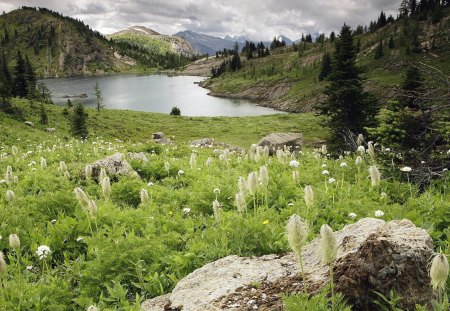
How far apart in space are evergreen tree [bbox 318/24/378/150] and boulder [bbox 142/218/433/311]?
28227 mm

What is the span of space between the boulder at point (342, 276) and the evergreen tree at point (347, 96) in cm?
2823

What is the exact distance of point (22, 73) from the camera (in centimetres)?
8175

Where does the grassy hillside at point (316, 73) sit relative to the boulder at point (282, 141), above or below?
above

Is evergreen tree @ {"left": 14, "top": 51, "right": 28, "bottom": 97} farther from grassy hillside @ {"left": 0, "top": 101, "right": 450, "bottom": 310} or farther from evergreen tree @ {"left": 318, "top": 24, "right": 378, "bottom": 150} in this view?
grassy hillside @ {"left": 0, "top": 101, "right": 450, "bottom": 310}

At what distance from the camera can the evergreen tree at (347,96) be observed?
33.4m

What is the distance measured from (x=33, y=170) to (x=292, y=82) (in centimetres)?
16124

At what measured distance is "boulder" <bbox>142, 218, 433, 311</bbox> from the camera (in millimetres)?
3693

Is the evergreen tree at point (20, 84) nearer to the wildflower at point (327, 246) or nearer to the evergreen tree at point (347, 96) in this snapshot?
the evergreen tree at point (347, 96)

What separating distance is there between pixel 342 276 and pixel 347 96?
107 ft

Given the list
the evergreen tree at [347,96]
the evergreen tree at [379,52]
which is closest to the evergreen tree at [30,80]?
the evergreen tree at [347,96]

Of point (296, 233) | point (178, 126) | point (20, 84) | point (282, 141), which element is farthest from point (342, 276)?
point (20, 84)

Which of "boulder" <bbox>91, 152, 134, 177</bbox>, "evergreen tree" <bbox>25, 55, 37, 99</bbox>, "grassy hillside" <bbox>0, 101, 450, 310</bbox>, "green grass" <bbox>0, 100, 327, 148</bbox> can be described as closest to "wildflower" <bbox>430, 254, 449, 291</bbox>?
"grassy hillside" <bbox>0, 101, 450, 310</bbox>

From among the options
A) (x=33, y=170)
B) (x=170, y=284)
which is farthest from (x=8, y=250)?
(x=33, y=170)

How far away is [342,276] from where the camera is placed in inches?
152
